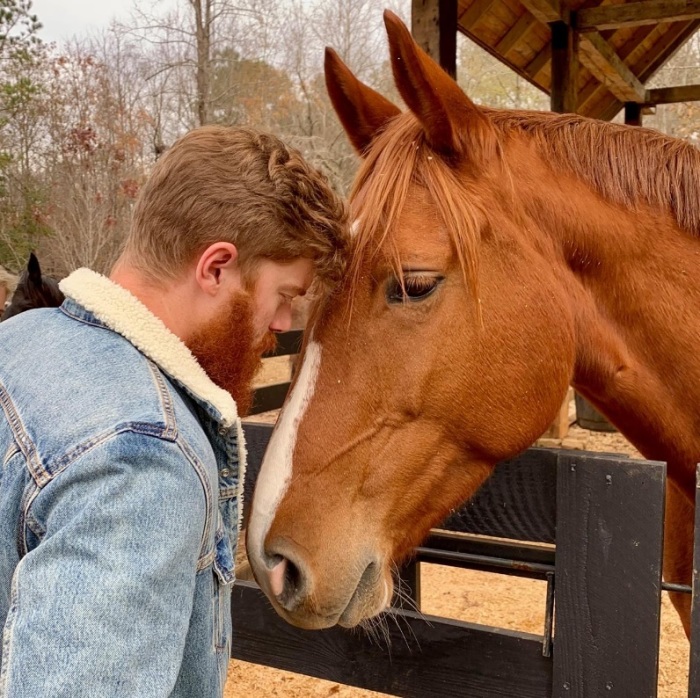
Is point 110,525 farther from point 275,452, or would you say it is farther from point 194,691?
point 275,452

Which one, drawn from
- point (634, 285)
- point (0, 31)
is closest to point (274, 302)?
point (634, 285)

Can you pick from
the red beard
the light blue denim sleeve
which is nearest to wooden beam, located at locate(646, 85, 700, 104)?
the red beard

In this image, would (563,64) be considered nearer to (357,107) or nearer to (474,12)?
(474,12)

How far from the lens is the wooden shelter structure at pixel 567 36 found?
12.0 feet

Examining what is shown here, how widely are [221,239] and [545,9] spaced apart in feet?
18.3

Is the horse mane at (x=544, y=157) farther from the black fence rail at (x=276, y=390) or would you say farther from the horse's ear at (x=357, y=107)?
the black fence rail at (x=276, y=390)

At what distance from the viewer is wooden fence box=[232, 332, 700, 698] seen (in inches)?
54.4

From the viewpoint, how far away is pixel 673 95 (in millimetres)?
8766

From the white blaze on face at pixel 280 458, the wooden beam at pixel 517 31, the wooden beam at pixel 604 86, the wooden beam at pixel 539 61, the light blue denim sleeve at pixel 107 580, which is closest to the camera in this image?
the light blue denim sleeve at pixel 107 580

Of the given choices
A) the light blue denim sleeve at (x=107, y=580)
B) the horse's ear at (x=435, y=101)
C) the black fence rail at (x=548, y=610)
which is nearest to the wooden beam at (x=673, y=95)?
the horse's ear at (x=435, y=101)

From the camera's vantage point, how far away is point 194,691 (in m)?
1.09

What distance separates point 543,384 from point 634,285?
0.33 meters

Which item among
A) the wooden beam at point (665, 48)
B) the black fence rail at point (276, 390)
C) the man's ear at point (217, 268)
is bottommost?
the black fence rail at point (276, 390)

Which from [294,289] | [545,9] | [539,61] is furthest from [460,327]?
[539,61]
